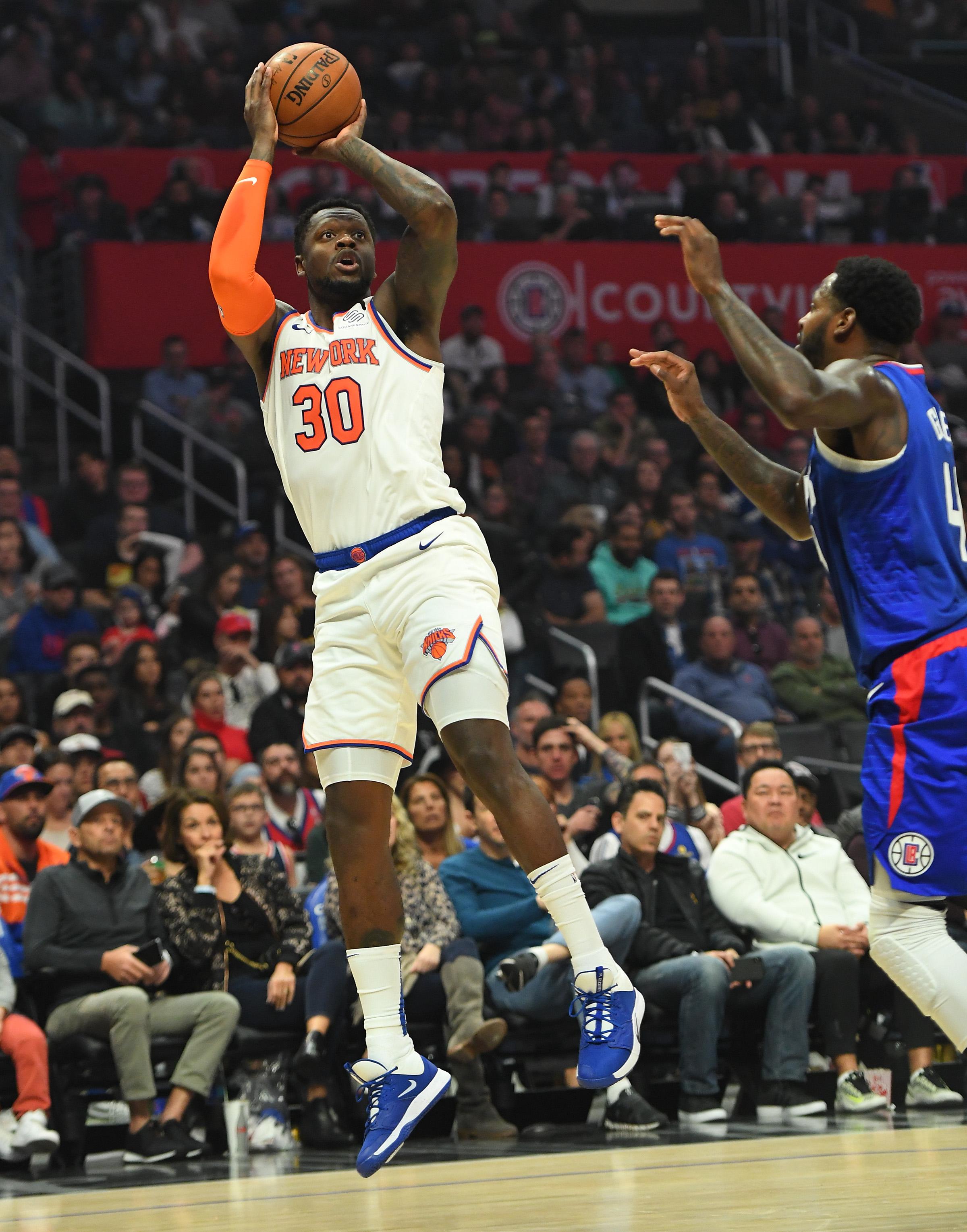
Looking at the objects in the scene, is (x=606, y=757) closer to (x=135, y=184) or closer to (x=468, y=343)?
(x=468, y=343)

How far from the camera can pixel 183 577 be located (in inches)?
460

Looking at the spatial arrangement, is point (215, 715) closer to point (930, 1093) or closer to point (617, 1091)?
point (617, 1091)

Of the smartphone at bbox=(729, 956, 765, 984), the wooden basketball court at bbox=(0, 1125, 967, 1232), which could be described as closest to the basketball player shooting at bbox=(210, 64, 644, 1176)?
the wooden basketball court at bbox=(0, 1125, 967, 1232)

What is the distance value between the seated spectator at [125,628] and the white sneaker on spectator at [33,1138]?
162 inches

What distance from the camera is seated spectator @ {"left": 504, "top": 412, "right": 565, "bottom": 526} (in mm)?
13875

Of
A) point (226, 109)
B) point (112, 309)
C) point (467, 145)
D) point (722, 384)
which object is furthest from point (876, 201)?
point (112, 309)

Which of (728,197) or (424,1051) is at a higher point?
(728,197)

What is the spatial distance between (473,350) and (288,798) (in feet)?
22.4

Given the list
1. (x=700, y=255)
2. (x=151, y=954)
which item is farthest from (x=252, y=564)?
(x=700, y=255)

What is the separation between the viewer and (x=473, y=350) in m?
15.2

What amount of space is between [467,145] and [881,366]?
45.2 ft

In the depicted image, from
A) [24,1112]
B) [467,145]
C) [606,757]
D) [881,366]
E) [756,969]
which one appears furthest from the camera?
[467,145]

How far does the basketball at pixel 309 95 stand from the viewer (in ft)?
15.5

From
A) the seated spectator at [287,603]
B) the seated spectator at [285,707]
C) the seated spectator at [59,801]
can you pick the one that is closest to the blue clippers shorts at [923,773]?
the seated spectator at [59,801]
